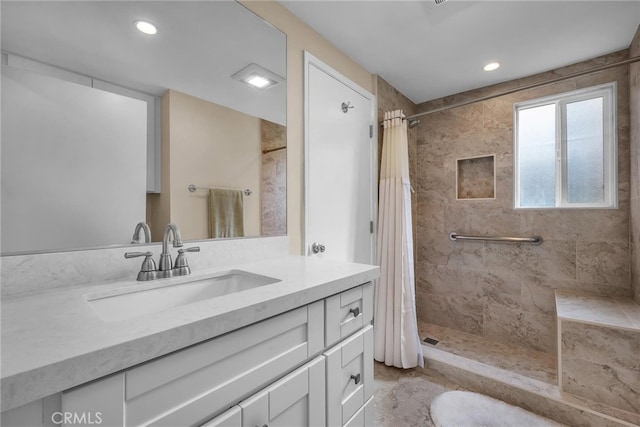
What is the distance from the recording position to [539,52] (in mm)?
1969

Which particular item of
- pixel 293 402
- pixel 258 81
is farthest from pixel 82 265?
pixel 258 81

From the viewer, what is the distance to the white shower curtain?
6.73 ft

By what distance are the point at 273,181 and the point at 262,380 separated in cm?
97

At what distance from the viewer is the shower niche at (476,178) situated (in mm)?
2516

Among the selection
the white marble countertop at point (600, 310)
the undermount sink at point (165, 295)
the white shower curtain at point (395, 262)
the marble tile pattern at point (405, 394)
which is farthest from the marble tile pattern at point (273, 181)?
A: the white marble countertop at point (600, 310)

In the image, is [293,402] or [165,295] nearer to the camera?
[293,402]

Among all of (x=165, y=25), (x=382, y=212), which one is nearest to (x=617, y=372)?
(x=382, y=212)

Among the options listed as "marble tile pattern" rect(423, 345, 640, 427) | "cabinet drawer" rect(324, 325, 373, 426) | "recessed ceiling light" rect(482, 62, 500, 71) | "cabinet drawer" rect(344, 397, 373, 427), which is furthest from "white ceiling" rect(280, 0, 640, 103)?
"marble tile pattern" rect(423, 345, 640, 427)

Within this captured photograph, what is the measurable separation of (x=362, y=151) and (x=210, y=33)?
1.28m

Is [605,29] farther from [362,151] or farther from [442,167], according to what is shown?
[362,151]

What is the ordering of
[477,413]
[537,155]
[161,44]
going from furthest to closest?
[537,155]
[477,413]
[161,44]

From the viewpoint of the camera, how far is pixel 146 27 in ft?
3.41

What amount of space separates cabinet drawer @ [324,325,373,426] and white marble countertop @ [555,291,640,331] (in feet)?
4.39

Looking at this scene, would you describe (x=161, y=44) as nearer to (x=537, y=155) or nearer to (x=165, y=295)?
(x=165, y=295)
